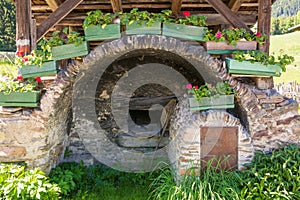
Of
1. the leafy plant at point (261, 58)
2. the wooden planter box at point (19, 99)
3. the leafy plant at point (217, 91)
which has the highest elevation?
the leafy plant at point (261, 58)

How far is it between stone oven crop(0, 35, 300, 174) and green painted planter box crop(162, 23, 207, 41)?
0.12 m

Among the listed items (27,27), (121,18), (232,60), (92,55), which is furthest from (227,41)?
(27,27)

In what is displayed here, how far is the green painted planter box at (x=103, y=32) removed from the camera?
4.25 meters

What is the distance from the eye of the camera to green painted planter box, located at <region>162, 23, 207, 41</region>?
4.27 metres

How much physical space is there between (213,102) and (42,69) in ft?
7.99

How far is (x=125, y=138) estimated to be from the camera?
6555 millimetres

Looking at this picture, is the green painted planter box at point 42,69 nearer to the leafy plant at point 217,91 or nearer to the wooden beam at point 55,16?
the wooden beam at point 55,16

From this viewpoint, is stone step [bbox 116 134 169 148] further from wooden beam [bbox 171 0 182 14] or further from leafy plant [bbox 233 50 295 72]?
leafy plant [bbox 233 50 295 72]

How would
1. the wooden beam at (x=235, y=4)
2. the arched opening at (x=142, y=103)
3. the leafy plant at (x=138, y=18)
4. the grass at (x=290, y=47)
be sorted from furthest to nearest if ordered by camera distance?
the grass at (x=290, y=47) < the arched opening at (x=142, y=103) < the wooden beam at (x=235, y=4) < the leafy plant at (x=138, y=18)

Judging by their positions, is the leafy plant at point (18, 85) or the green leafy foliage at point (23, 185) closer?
the green leafy foliage at point (23, 185)

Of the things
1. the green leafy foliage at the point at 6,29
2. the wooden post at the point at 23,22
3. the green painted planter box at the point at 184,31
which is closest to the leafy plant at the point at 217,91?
the green painted planter box at the point at 184,31

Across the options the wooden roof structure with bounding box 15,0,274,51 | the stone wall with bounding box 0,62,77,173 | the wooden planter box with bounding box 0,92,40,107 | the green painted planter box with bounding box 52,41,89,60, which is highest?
the wooden roof structure with bounding box 15,0,274,51

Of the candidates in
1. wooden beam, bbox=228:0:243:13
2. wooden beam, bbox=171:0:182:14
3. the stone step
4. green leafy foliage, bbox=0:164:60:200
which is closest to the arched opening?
the stone step

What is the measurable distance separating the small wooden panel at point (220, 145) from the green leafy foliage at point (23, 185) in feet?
7.08
